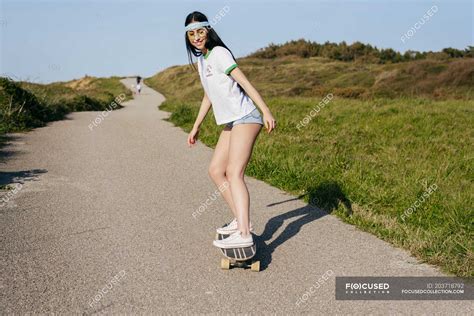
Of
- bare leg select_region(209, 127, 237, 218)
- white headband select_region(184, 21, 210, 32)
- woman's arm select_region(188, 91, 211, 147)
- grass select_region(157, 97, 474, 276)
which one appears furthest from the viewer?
grass select_region(157, 97, 474, 276)

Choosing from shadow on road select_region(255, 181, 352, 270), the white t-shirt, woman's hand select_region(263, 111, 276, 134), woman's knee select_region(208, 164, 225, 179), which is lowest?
shadow on road select_region(255, 181, 352, 270)

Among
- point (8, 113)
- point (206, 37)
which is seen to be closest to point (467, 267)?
point (206, 37)

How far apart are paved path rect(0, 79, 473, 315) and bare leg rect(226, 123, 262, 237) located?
454mm

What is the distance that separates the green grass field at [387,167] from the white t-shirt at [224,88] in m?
1.96

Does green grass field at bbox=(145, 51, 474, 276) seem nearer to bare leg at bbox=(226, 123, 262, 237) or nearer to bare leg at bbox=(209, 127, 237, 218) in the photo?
bare leg at bbox=(226, 123, 262, 237)

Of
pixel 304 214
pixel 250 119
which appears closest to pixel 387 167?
pixel 304 214

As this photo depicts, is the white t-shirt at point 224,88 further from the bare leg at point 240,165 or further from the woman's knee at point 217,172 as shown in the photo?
the woman's knee at point 217,172

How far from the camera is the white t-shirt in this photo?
3883mm

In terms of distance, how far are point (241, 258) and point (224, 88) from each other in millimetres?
1319

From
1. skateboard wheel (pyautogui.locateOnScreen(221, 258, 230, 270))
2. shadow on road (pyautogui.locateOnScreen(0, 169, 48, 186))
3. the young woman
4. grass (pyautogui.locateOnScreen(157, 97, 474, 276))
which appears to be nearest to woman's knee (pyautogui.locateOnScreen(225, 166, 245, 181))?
the young woman

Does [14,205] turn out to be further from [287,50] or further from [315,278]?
[287,50]

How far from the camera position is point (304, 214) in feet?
18.5

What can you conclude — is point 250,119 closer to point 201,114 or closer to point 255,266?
point 201,114

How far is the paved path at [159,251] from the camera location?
Answer: 11.0ft
